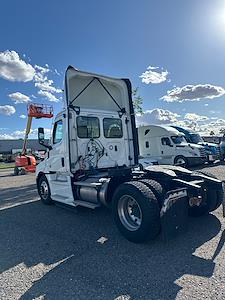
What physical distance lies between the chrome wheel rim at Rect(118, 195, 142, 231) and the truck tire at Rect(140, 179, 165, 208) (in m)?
0.40

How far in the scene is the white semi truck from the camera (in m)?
4.38

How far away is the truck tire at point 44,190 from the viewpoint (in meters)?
7.78

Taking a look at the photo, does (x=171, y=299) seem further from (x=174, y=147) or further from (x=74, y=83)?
(x=174, y=147)

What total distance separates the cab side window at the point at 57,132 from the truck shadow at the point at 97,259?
228cm

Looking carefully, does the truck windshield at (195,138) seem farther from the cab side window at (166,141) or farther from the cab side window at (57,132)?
the cab side window at (57,132)

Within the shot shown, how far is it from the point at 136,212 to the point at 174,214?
0.84 meters

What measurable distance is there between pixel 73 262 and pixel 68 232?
4.60 feet

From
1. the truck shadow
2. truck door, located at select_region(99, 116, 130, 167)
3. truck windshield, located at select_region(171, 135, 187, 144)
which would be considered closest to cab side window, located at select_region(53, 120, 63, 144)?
truck door, located at select_region(99, 116, 130, 167)

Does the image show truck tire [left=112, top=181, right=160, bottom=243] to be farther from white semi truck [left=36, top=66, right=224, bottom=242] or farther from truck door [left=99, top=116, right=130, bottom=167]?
truck door [left=99, top=116, right=130, bottom=167]

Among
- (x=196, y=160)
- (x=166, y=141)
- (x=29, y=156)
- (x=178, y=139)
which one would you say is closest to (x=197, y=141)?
(x=178, y=139)

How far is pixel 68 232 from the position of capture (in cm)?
531

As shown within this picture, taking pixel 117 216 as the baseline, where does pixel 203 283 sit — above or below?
below

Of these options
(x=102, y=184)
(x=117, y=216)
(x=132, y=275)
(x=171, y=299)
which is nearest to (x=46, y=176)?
(x=102, y=184)

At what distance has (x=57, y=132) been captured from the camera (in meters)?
7.18
